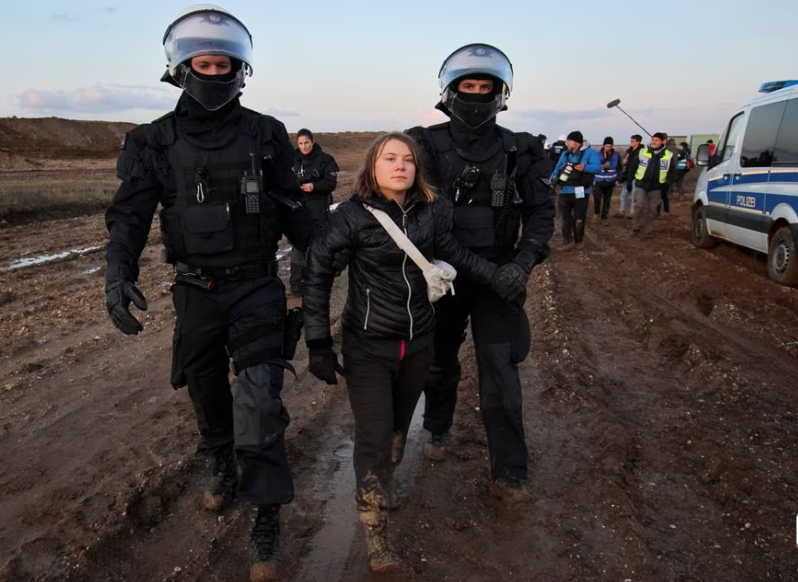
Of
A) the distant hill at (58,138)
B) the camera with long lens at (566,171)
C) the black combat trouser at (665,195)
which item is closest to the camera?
the camera with long lens at (566,171)

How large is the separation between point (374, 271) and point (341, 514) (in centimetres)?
132

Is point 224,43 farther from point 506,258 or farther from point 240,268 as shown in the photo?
point 506,258

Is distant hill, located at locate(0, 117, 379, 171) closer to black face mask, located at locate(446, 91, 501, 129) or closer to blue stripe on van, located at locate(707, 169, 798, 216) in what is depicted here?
blue stripe on van, located at locate(707, 169, 798, 216)

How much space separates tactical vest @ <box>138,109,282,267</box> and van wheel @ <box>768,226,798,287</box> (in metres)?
7.14

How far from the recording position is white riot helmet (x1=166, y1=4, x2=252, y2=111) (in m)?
3.13

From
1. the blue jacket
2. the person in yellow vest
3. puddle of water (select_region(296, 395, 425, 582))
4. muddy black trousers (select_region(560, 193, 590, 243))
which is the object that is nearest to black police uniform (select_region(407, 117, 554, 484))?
puddle of water (select_region(296, 395, 425, 582))

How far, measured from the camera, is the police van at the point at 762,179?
8.10m

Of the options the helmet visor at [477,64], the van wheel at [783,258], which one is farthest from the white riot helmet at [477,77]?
the van wheel at [783,258]

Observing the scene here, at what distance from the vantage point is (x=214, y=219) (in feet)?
10.3

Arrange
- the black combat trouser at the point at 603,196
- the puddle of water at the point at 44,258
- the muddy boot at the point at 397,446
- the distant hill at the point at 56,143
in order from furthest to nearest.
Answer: the distant hill at the point at 56,143
the black combat trouser at the point at 603,196
the puddle of water at the point at 44,258
the muddy boot at the point at 397,446

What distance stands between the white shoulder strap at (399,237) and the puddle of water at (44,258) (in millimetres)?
8292

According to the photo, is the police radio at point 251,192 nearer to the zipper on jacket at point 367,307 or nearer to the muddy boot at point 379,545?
the zipper on jacket at point 367,307

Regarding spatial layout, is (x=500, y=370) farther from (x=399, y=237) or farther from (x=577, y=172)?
(x=577, y=172)

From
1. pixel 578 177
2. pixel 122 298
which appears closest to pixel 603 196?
pixel 578 177
